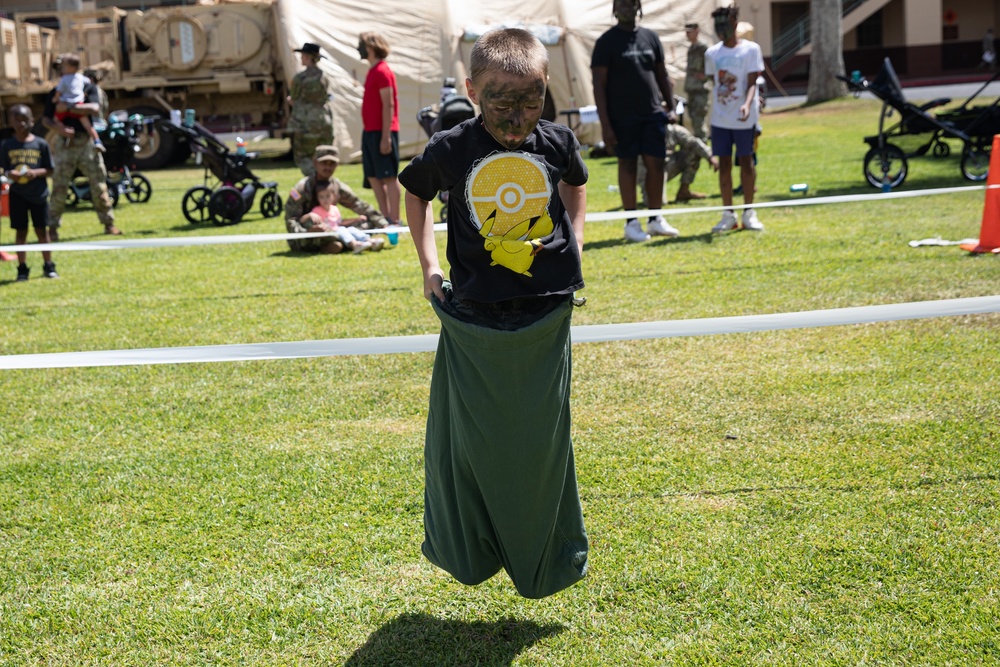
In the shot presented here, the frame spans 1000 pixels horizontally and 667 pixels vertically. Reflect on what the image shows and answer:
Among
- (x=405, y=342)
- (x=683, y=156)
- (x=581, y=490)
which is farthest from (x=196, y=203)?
(x=581, y=490)

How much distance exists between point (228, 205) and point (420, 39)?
29.8 ft

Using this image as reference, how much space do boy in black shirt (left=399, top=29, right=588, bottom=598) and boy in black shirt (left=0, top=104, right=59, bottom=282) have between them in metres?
8.00

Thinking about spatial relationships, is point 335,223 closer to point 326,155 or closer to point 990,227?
point 326,155

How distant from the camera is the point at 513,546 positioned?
9.86 ft

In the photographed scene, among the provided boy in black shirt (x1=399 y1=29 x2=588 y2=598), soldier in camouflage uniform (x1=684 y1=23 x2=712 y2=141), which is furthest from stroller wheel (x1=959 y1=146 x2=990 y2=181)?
boy in black shirt (x1=399 y1=29 x2=588 y2=598)

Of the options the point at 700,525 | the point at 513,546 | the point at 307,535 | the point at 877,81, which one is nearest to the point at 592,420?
the point at 700,525

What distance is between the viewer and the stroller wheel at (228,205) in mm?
13484

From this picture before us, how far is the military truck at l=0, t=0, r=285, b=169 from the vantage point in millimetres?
23234

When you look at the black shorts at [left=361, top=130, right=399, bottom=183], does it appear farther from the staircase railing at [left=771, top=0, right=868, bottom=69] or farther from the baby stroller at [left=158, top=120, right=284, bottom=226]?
the staircase railing at [left=771, top=0, right=868, bottom=69]

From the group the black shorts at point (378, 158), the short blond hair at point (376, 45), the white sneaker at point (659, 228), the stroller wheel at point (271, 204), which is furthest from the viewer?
the stroller wheel at point (271, 204)

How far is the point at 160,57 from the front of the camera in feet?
77.0

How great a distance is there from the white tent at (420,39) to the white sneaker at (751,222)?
1126 cm

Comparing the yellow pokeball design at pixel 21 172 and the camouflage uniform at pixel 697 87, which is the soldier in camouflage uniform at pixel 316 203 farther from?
the camouflage uniform at pixel 697 87

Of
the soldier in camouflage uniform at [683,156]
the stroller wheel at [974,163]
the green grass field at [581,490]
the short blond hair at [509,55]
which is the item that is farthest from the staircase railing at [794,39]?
the short blond hair at [509,55]
